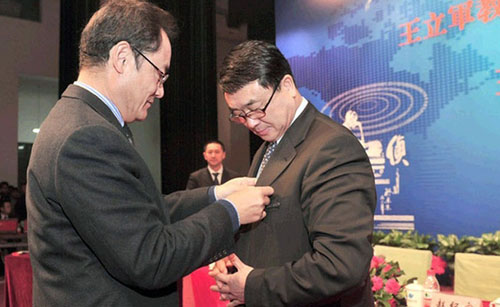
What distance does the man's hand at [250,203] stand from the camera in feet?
3.70

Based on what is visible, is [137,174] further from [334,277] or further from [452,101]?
[452,101]

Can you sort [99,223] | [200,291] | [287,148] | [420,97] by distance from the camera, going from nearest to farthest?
[99,223] → [287,148] → [200,291] → [420,97]

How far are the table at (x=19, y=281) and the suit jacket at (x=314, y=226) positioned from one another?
2.63 meters

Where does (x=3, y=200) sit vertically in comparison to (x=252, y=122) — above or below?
below

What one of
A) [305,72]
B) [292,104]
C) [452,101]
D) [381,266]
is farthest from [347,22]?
[292,104]

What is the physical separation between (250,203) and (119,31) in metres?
0.46

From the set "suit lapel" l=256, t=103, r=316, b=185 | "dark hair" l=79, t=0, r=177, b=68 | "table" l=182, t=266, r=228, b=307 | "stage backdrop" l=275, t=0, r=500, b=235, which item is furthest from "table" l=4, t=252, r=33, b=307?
"stage backdrop" l=275, t=0, r=500, b=235

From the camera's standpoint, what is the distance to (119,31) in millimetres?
1086

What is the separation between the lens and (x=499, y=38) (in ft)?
12.5

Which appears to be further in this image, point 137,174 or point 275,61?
point 275,61

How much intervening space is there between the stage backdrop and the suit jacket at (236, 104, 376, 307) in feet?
9.67

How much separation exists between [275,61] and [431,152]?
126 inches

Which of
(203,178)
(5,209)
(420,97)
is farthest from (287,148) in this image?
(5,209)

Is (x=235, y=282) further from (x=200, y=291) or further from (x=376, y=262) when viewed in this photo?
(x=200, y=291)
